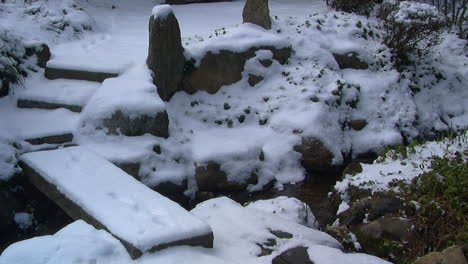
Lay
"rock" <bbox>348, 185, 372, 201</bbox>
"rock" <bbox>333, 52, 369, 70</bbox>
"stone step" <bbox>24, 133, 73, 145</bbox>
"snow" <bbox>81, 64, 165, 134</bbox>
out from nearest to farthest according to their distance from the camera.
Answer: "rock" <bbox>348, 185, 372, 201</bbox>, "stone step" <bbox>24, 133, 73, 145</bbox>, "snow" <bbox>81, 64, 165, 134</bbox>, "rock" <bbox>333, 52, 369, 70</bbox>

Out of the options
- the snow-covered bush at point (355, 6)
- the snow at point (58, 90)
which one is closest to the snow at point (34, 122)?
the snow at point (58, 90)

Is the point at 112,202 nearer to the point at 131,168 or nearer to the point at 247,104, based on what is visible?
the point at 131,168

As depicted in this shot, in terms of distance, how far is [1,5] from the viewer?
8648mm

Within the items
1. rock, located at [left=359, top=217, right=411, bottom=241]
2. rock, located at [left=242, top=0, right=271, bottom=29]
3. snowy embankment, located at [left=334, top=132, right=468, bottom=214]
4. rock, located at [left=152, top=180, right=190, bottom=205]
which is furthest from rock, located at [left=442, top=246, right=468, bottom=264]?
rock, located at [left=242, top=0, right=271, bottom=29]

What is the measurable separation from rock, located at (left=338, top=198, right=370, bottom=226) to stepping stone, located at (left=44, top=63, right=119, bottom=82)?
349cm


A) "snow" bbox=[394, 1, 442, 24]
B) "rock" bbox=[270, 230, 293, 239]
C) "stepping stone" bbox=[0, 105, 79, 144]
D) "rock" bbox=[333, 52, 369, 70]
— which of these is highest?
"snow" bbox=[394, 1, 442, 24]

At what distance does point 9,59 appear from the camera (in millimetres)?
6609

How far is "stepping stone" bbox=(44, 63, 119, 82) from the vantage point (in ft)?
22.7

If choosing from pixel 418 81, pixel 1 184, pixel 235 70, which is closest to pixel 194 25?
→ pixel 235 70

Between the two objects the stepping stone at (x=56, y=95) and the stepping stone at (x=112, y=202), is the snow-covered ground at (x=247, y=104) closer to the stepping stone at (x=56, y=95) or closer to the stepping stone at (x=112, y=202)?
the stepping stone at (x=56, y=95)

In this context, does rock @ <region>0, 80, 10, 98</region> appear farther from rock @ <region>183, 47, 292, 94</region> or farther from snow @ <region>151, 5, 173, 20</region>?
rock @ <region>183, 47, 292, 94</region>

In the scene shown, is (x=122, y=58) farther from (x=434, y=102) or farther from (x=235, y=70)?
(x=434, y=102)

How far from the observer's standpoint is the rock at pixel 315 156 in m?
6.67

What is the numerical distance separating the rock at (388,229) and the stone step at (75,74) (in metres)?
3.83
